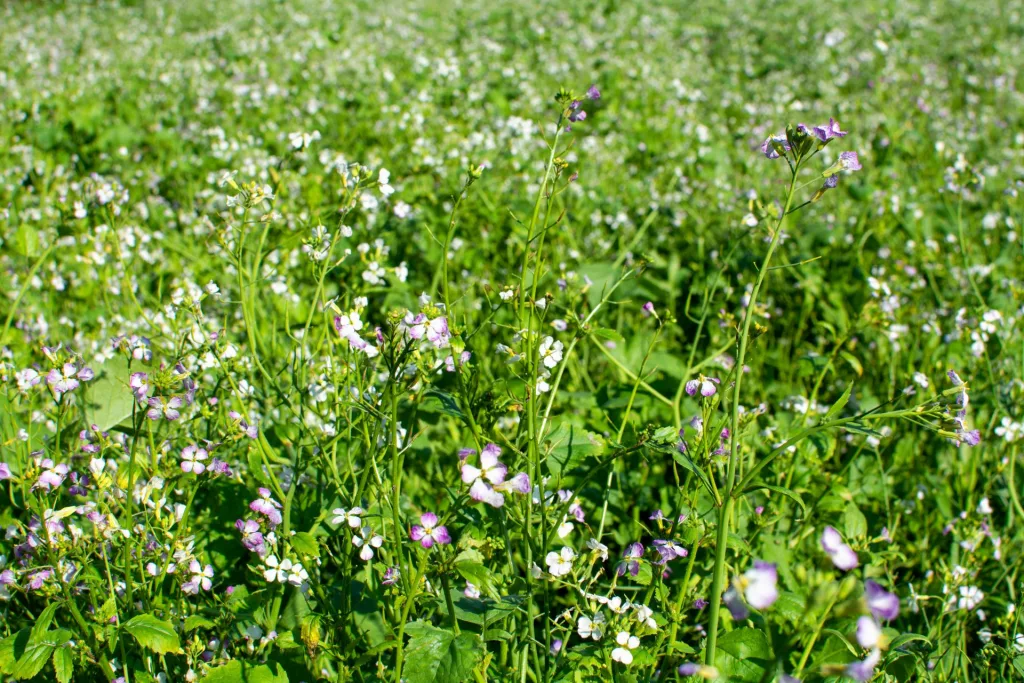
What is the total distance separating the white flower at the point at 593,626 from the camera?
1493 mm

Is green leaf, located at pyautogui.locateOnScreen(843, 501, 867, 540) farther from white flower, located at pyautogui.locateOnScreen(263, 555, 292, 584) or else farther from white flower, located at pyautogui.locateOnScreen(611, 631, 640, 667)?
white flower, located at pyautogui.locateOnScreen(263, 555, 292, 584)

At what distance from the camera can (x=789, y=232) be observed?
13.0 ft

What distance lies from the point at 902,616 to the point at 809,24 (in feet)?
33.0

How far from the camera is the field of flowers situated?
1480mm

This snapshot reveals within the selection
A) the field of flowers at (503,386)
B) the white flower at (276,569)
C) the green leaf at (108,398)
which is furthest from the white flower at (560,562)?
the green leaf at (108,398)

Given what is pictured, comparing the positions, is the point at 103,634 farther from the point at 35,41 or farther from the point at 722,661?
the point at 35,41

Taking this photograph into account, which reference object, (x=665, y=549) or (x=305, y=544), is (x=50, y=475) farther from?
(x=665, y=549)

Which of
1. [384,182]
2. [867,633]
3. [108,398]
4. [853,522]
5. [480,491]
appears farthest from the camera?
[108,398]

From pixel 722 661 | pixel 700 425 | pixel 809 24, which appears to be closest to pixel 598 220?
pixel 700 425

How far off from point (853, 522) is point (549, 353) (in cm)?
105

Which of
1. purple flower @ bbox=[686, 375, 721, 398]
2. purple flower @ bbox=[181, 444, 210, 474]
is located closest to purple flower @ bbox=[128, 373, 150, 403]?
purple flower @ bbox=[181, 444, 210, 474]

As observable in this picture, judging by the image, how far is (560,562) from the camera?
1556 mm

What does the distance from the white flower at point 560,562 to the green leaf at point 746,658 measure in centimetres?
34

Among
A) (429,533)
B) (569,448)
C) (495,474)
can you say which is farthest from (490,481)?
(569,448)
